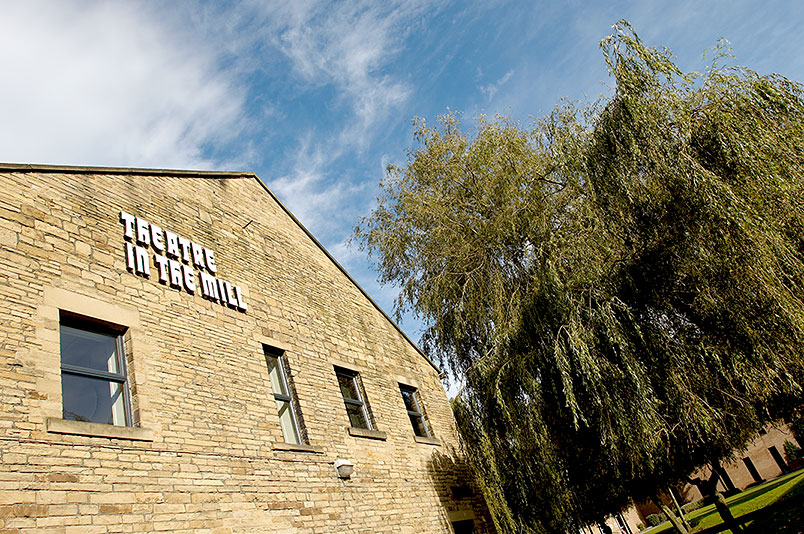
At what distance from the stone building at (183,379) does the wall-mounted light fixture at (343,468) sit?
30 millimetres

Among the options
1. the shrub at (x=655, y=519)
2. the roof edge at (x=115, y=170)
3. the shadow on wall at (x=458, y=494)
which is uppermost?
the roof edge at (x=115, y=170)

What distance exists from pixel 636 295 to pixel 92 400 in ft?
25.4

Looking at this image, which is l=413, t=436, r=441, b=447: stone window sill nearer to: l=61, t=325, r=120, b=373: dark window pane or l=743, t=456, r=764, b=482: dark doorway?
l=61, t=325, r=120, b=373: dark window pane

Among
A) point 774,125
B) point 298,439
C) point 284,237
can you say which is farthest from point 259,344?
point 774,125

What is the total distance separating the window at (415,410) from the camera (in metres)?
11.3

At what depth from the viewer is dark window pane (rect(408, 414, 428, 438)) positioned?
11.2 metres

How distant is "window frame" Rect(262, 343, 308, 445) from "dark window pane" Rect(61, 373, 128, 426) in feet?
7.59

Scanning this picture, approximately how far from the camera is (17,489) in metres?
4.25

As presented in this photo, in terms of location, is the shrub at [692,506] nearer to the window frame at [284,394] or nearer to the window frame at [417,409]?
the window frame at [417,409]

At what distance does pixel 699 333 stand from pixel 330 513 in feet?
20.0

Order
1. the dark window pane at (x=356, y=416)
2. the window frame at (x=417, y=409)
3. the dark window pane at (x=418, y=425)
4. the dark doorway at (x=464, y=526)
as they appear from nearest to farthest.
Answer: the dark window pane at (x=356, y=416)
the dark doorway at (x=464, y=526)
the dark window pane at (x=418, y=425)
the window frame at (x=417, y=409)

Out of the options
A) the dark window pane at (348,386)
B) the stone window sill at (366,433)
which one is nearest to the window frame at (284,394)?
the stone window sill at (366,433)

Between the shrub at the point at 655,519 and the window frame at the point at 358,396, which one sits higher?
the window frame at the point at 358,396

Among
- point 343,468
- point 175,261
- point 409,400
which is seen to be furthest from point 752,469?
point 175,261
